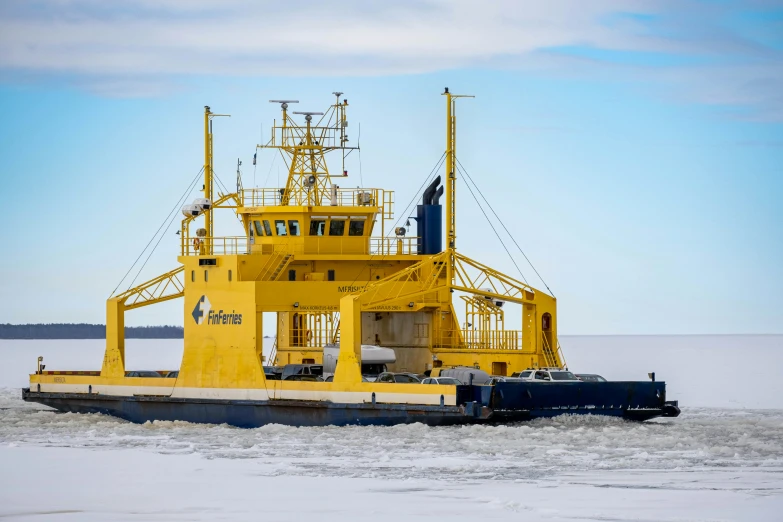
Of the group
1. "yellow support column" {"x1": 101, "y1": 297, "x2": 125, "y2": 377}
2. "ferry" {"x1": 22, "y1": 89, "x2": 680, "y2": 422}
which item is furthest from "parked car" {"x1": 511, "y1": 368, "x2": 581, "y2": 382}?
"yellow support column" {"x1": 101, "y1": 297, "x2": 125, "y2": 377}

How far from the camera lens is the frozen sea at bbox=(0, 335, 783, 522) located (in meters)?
23.7

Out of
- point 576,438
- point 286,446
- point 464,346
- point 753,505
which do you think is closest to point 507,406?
point 576,438

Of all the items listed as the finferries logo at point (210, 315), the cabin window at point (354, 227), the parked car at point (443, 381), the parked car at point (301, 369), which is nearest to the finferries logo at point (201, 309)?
the finferries logo at point (210, 315)

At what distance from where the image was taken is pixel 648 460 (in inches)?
1152

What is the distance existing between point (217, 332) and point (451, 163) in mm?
8023

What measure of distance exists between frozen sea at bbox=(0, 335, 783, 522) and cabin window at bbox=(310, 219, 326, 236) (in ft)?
20.3

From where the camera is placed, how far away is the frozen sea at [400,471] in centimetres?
2370

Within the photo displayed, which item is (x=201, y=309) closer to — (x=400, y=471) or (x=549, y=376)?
(x=549, y=376)

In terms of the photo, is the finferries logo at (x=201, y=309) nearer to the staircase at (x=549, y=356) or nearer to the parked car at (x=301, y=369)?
the parked car at (x=301, y=369)

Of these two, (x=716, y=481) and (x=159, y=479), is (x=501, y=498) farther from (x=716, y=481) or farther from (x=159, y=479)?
(x=159, y=479)

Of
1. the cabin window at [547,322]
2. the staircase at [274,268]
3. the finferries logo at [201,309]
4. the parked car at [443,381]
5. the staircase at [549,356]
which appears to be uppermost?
the staircase at [274,268]

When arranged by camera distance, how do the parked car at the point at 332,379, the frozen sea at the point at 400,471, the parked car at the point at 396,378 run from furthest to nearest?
the parked car at the point at 332,379 → the parked car at the point at 396,378 → the frozen sea at the point at 400,471

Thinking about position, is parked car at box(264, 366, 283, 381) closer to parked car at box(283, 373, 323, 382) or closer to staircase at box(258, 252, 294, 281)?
parked car at box(283, 373, 323, 382)

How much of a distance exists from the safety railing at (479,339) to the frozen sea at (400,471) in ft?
16.9
